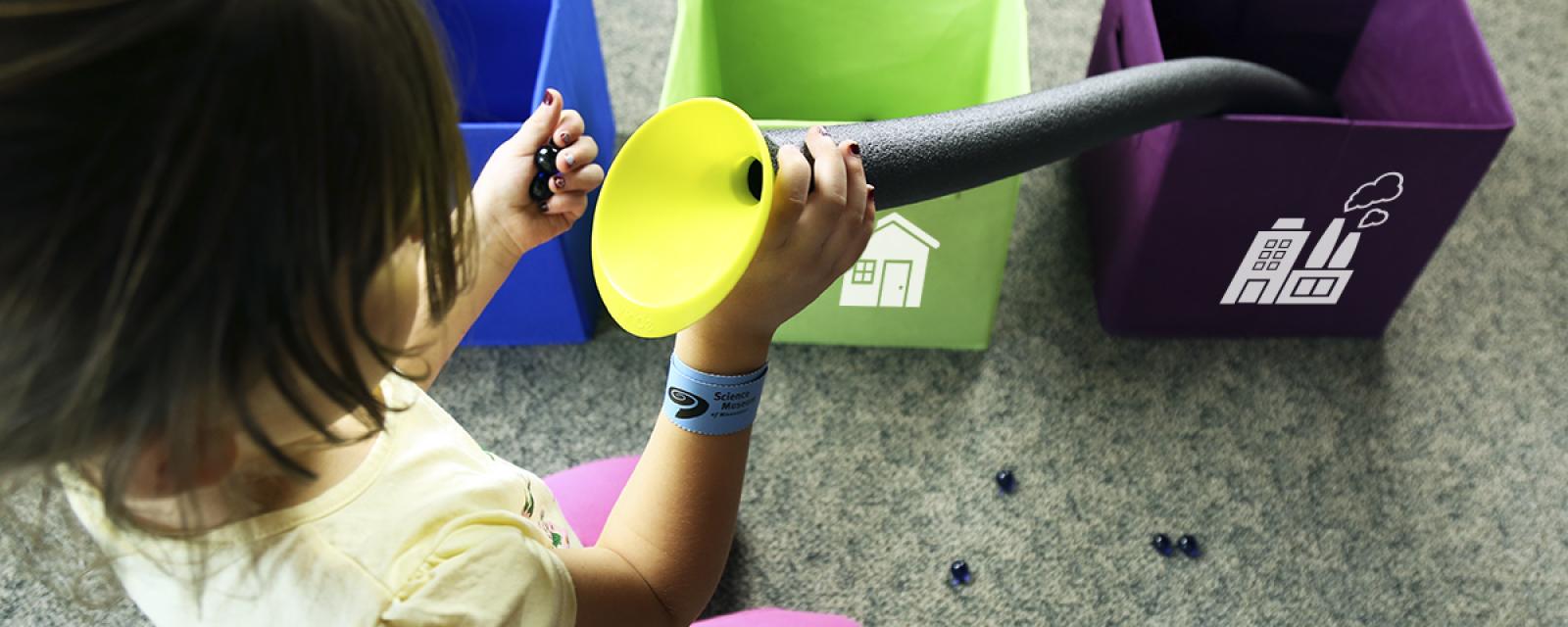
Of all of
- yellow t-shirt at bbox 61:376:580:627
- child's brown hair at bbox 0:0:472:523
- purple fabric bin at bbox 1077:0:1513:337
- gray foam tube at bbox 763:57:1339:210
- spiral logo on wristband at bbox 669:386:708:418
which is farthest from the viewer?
purple fabric bin at bbox 1077:0:1513:337

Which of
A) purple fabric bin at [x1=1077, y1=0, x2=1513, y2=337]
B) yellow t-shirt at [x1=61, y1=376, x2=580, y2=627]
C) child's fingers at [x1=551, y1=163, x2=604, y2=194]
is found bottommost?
purple fabric bin at [x1=1077, y1=0, x2=1513, y2=337]

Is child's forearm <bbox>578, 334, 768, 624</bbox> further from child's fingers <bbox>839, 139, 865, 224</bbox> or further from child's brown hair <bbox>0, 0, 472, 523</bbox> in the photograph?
child's brown hair <bbox>0, 0, 472, 523</bbox>

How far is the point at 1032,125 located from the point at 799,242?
0.33 metres

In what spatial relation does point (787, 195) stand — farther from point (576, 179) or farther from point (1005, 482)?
point (1005, 482)

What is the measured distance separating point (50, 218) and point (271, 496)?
201 millimetres

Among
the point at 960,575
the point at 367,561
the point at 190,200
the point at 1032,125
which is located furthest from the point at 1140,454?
the point at 190,200

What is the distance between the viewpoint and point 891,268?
41.5 inches

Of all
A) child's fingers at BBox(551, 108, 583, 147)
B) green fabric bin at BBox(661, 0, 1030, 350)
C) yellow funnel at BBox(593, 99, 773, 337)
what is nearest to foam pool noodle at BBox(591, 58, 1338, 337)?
yellow funnel at BBox(593, 99, 773, 337)

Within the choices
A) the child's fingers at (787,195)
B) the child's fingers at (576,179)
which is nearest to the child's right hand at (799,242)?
the child's fingers at (787,195)

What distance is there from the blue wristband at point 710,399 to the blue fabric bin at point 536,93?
0.45 metres

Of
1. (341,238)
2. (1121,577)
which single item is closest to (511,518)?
(341,238)

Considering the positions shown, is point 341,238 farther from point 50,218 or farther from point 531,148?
point 531,148

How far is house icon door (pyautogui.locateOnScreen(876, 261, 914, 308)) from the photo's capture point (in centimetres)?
105

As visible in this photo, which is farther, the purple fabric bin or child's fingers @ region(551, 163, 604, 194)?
the purple fabric bin
